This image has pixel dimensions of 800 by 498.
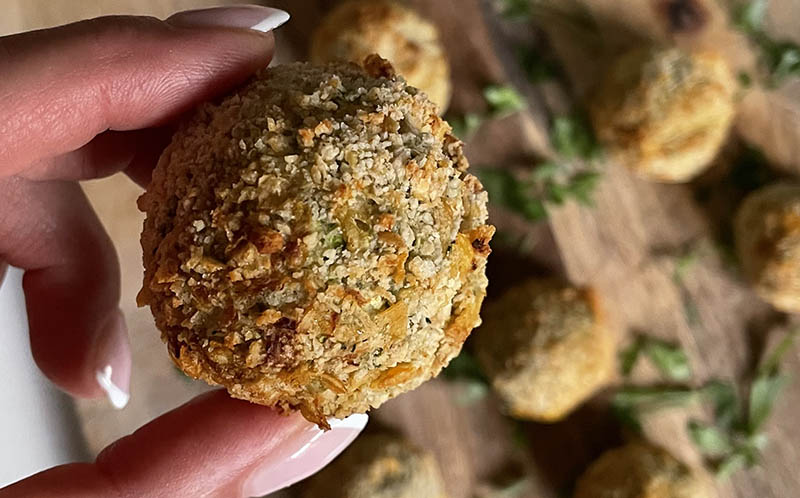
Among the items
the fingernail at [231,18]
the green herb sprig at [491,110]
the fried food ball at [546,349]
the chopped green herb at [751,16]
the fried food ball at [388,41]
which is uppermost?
the fingernail at [231,18]

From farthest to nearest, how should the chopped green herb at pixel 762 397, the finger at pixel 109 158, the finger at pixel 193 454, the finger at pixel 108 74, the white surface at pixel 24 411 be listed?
the chopped green herb at pixel 762 397, the white surface at pixel 24 411, the finger at pixel 109 158, the finger at pixel 193 454, the finger at pixel 108 74

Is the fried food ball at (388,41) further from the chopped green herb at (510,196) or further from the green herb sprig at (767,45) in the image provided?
the green herb sprig at (767,45)

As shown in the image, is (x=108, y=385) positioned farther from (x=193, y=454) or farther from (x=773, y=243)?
(x=773, y=243)

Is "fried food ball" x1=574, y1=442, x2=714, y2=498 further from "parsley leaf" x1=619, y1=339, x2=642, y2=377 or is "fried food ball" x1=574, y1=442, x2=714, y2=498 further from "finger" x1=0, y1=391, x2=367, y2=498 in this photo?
"finger" x1=0, y1=391, x2=367, y2=498

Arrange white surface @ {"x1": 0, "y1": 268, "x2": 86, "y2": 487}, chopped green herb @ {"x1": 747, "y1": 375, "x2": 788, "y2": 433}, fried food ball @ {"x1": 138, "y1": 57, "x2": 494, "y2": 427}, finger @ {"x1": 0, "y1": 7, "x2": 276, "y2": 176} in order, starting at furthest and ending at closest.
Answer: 1. chopped green herb @ {"x1": 747, "y1": 375, "x2": 788, "y2": 433}
2. white surface @ {"x1": 0, "y1": 268, "x2": 86, "y2": 487}
3. finger @ {"x1": 0, "y1": 7, "x2": 276, "y2": 176}
4. fried food ball @ {"x1": 138, "y1": 57, "x2": 494, "y2": 427}

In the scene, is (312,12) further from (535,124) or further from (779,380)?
(779,380)

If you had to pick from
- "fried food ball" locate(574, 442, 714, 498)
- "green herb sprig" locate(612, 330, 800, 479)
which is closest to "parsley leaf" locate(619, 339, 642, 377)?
"green herb sprig" locate(612, 330, 800, 479)

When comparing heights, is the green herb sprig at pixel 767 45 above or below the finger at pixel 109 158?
below

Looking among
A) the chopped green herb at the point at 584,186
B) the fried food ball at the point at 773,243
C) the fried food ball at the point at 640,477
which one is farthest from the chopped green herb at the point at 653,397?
the chopped green herb at the point at 584,186
